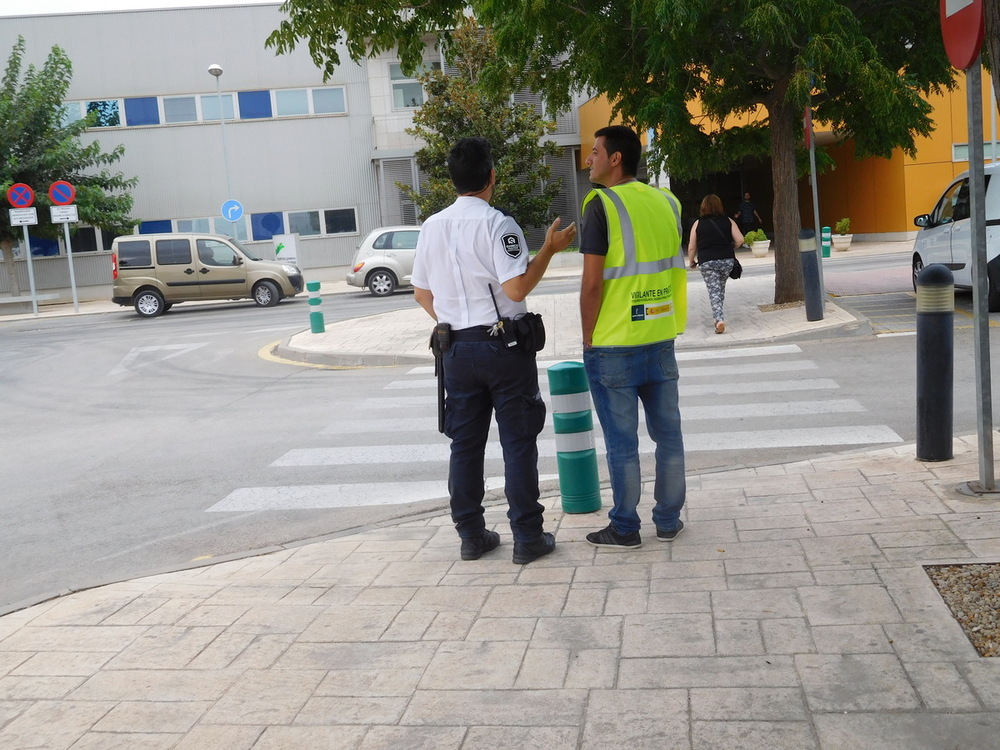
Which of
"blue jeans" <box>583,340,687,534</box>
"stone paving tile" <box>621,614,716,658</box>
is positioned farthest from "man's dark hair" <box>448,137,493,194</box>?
"stone paving tile" <box>621,614,716,658</box>

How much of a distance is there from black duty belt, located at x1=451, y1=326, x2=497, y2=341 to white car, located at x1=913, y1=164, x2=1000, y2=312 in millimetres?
8879

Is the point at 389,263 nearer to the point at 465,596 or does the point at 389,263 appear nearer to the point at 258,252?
the point at 258,252

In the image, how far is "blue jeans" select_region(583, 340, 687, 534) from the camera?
16.4 ft

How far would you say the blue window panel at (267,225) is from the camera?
117ft

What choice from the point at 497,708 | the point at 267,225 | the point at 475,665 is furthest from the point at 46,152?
the point at 497,708

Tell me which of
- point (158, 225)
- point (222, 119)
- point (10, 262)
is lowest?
point (10, 262)

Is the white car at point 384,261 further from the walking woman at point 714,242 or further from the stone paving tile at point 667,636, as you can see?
the stone paving tile at point 667,636

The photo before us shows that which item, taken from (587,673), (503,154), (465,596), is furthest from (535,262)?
(503,154)

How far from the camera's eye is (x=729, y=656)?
3781 millimetres

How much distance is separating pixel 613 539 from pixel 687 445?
279 centimetres

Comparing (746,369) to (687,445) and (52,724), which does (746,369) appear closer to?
(687,445)

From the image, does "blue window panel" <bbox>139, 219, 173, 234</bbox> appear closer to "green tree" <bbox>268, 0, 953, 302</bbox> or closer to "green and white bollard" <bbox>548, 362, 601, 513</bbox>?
"green tree" <bbox>268, 0, 953, 302</bbox>

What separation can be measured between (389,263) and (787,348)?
50.6ft

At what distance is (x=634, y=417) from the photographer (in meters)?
5.07
